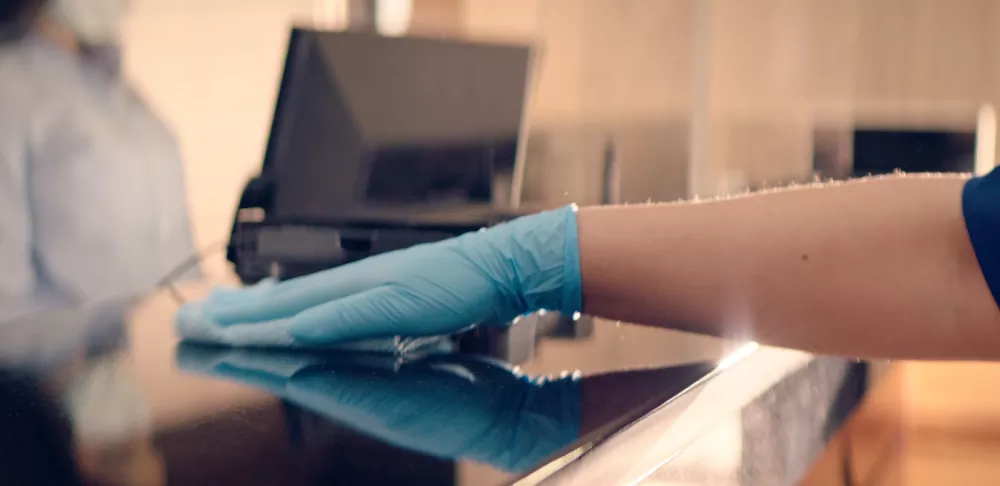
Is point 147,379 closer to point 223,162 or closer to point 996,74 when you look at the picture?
point 223,162

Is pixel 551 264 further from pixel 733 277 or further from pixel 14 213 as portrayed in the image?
pixel 14 213

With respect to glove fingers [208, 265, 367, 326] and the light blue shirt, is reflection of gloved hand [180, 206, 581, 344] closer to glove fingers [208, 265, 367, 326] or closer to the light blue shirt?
glove fingers [208, 265, 367, 326]

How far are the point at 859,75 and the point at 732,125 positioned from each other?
0.44 metres

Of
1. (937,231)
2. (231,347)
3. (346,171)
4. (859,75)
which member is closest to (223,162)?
(346,171)

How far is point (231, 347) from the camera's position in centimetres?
66

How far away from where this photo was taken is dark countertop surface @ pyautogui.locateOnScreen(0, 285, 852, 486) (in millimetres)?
376

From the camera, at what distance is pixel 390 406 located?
0.48 metres

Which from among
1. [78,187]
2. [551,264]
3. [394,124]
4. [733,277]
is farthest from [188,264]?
[733,277]

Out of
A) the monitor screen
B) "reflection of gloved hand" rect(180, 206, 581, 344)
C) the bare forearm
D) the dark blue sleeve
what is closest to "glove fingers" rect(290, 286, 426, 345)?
"reflection of gloved hand" rect(180, 206, 581, 344)

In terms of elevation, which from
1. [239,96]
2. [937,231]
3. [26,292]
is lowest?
[26,292]

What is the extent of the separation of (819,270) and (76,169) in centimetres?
98

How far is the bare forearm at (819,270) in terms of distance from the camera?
572 mm

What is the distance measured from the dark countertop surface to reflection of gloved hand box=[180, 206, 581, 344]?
0.02 m

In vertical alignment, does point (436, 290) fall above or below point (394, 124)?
below
